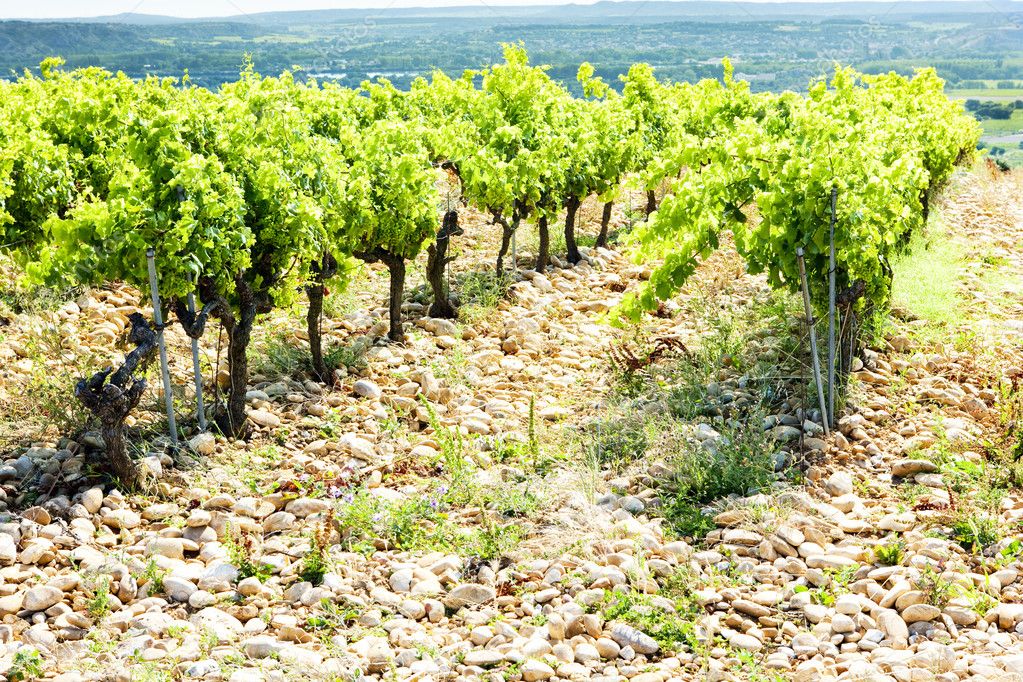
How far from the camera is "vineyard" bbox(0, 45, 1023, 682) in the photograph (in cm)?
488

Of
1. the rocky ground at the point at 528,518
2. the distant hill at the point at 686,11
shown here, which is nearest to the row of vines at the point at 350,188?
the rocky ground at the point at 528,518

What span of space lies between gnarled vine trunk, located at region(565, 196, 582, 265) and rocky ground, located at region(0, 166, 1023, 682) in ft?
10.2

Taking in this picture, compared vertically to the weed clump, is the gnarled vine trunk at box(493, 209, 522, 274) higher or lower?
higher

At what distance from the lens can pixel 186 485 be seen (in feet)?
21.3

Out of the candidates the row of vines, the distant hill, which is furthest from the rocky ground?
the distant hill

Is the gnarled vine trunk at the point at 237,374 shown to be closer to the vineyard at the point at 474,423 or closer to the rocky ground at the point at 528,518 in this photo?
the vineyard at the point at 474,423

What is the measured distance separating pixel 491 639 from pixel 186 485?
268 centimetres

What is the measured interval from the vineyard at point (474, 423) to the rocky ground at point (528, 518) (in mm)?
24

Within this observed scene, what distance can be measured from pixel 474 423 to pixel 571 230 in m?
5.24

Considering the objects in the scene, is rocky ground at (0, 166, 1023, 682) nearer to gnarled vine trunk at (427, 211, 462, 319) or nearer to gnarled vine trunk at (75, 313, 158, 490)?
gnarled vine trunk at (75, 313, 158, 490)

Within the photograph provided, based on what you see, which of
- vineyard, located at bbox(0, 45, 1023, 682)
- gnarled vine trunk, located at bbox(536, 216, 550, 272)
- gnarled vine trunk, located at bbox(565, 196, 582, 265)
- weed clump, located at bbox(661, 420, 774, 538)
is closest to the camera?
vineyard, located at bbox(0, 45, 1023, 682)

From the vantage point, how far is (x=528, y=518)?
604 cm

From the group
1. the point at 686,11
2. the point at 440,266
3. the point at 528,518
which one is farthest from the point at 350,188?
the point at 686,11

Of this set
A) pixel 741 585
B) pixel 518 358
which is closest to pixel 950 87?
pixel 518 358
